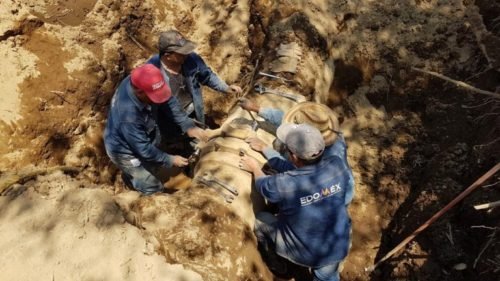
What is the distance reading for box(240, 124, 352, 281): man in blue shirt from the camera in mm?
3164

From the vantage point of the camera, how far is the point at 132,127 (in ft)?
12.2

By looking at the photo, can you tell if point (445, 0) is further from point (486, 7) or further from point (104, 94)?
point (104, 94)

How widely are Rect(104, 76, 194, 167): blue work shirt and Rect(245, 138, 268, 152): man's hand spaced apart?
30.4 inches

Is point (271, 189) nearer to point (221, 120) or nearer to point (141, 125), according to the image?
point (141, 125)

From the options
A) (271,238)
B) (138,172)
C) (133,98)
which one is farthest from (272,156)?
(138,172)

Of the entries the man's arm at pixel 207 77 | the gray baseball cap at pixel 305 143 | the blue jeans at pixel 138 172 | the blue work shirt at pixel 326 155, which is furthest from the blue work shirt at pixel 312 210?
the man's arm at pixel 207 77

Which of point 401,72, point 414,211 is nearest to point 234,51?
point 401,72

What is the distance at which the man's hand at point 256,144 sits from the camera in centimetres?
399

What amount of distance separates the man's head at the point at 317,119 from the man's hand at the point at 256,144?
362 millimetres

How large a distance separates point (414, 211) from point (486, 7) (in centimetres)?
287

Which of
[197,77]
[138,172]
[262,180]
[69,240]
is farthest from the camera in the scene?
[197,77]

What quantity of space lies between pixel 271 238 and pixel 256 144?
2.87 feet

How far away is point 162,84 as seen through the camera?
11.6 feet

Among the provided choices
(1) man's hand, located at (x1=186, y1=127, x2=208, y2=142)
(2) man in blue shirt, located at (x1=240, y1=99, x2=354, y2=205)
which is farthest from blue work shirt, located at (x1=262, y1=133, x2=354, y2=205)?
(1) man's hand, located at (x1=186, y1=127, x2=208, y2=142)
